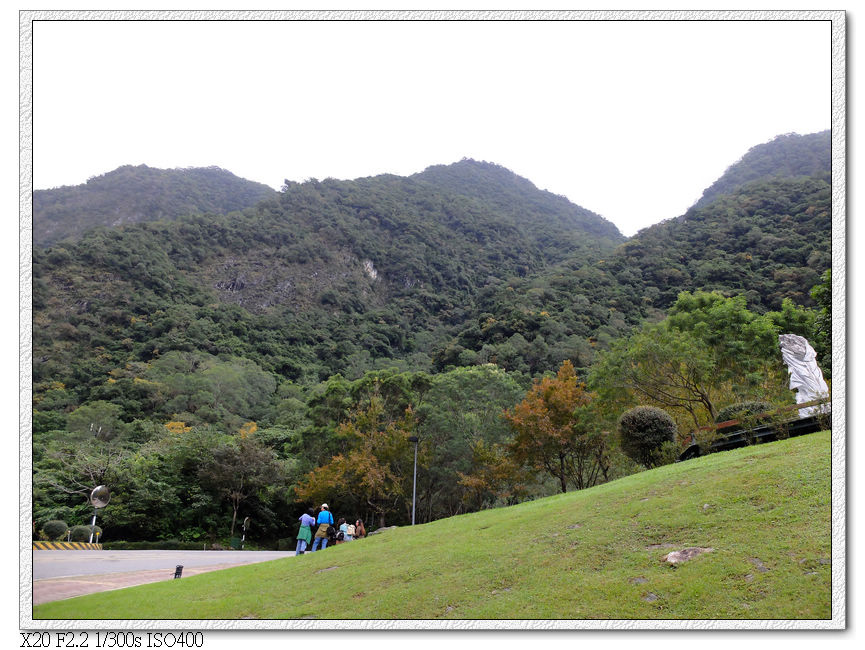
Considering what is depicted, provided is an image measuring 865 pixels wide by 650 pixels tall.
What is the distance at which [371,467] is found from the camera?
25.3m

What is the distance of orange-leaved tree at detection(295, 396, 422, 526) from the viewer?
25.5 meters

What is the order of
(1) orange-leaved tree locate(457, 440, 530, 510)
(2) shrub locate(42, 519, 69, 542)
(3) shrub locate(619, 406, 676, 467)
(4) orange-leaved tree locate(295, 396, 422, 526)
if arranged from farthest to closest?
(4) orange-leaved tree locate(295, 396, 422, 526), (1) orange-leaved tree locate(457, 440, 530, 510), (2) shrub locate(42, 519, 69, 542), (3) shrub locate(619, 406, 676, 467)

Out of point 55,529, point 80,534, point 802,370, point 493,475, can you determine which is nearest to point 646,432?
point 802,370

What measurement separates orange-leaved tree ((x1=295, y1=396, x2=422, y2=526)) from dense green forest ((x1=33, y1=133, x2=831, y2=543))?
138 mm

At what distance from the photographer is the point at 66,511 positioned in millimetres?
23031

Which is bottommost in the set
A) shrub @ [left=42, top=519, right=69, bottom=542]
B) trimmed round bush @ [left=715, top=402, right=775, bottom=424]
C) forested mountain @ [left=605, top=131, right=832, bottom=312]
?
shrub @ [left=42, top=519, right=69, bottom=542]

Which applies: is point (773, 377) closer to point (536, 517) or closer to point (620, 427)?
point (620, 427)

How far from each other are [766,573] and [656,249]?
57.9 meters

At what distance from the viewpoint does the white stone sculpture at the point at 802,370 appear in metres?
14.7

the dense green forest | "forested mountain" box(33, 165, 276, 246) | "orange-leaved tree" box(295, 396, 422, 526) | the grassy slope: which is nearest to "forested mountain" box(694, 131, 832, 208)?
the dense green forest

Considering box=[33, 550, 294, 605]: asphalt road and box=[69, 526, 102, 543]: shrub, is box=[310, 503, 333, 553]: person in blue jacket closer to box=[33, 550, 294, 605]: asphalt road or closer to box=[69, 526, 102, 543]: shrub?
box=[33, 550, 294, 605]: asphalt road

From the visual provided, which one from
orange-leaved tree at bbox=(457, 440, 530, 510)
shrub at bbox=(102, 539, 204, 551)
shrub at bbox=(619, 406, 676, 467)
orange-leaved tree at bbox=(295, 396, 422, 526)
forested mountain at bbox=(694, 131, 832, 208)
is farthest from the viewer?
forested mountain at bbox=(694, 131, 832, 208)

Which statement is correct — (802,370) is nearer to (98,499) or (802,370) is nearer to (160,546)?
(98,499)
